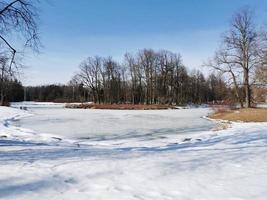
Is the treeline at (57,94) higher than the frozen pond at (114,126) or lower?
higher

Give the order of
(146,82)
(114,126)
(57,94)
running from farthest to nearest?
(57,94) → (146,82) → (114,126)

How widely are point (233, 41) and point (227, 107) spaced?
28.9ft

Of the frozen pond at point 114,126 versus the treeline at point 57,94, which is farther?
the treeline at point 57,94

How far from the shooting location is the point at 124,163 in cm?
762

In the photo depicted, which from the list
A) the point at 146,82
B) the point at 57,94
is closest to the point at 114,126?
the point at 146,82

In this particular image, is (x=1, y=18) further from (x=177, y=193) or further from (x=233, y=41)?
(x=233, y=41)

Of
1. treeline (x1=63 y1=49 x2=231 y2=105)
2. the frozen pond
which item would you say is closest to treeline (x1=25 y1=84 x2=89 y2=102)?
treeline (x1=63 y1=49 x2=231 y2=105)

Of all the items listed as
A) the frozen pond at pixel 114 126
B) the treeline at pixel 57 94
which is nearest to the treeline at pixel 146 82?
the treeline at pixel 57 94

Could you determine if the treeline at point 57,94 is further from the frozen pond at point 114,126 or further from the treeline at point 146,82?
the frozen pond at point 114,126

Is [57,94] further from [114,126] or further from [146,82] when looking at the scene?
[114,126]

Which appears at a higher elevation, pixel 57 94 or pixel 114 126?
pixel 57 94

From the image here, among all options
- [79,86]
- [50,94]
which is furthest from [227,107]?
[50,94]

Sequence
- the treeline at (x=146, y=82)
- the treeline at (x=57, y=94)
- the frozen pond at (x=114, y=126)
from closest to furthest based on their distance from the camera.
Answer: the frozen pond at (x=114, y=126) → the treeline at (x=146, y=82) → the treeline at (x=57, y=94)

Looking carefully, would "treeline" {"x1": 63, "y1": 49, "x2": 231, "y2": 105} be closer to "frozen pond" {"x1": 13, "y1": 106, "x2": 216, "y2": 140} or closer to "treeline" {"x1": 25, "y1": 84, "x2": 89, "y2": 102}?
"treeline" {"x1": 25, "y1": 84, "x2": 89, "y2": 102}
